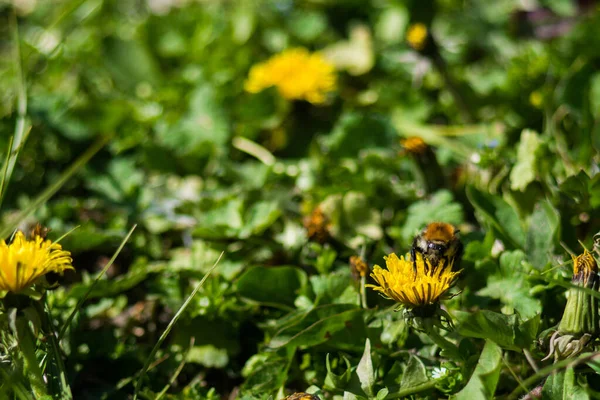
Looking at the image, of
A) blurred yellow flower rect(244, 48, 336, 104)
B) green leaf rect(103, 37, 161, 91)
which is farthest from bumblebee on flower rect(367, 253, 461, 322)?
green leaf rect(103, 37, 161, 91)

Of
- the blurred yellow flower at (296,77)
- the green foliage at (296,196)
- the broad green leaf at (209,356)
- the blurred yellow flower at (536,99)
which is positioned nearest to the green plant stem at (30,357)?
the green foliage at (296,196)

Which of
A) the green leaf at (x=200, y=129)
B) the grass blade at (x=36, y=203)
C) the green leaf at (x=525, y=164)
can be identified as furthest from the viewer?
the green leaf at (x=200, y=129)

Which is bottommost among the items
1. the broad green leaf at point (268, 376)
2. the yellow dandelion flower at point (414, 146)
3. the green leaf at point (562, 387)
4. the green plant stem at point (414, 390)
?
the broad green leaf at point (268, 376)

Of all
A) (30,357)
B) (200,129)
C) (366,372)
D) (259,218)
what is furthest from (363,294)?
(200,129)

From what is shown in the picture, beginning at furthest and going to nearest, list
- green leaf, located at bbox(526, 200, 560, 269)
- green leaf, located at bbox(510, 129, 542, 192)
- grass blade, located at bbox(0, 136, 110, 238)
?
green leaf, located at bbox(510, 129, 542, 192)
green leaf, located at bbox(526, 200, 560, 269)
grass blade, located at bbox(0, 136, 110, 238)

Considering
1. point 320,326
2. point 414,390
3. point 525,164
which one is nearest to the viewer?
point 414,390

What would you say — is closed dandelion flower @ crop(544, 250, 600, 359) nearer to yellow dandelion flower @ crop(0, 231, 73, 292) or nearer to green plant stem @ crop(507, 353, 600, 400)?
green plant stem @ crop(507, 353, 600, 400)

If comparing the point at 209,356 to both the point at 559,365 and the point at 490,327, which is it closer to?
the point at 490,327

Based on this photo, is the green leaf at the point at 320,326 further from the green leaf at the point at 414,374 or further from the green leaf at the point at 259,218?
the green leaf at the point at 259,218
